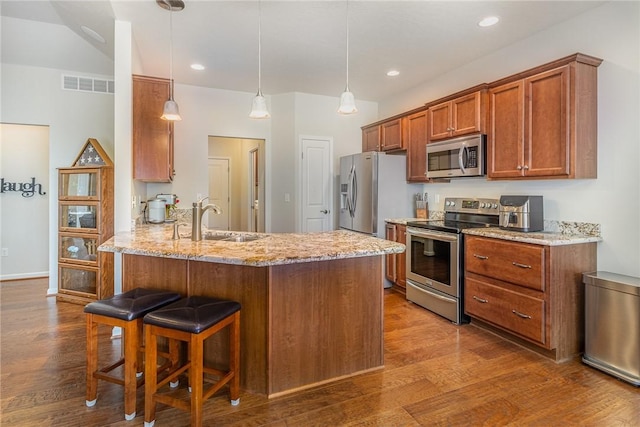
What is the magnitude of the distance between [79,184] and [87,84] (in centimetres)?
136

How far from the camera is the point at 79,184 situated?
4.02 meters

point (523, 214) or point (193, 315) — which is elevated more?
point (523, 214)

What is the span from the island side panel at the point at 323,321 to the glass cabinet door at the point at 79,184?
3.02 m

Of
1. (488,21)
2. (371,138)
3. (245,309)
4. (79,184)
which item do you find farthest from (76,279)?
(488,21)

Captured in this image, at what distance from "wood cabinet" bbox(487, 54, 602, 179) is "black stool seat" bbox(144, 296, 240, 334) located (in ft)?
8.72

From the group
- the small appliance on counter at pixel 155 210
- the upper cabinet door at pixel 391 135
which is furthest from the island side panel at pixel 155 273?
the upper cabinet door at pixel 391 135

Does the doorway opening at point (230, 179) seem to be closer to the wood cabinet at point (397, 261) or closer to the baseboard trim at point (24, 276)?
the baseboard trim at point (24, 276)

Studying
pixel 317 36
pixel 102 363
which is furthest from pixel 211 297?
pixel 317 36

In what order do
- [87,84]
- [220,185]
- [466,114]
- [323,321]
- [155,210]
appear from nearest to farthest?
[323,321], [466,114], [155,210], [87,84], [220,185]

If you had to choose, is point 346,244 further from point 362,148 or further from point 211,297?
point 362,148

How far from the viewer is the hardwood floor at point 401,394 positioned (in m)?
1.89

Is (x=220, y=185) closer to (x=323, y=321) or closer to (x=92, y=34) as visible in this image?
(x=92, y=34)

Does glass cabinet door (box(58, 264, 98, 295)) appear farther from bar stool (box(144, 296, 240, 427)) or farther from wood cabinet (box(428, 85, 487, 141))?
wood cabinet (box(428, 85, 487, 141))

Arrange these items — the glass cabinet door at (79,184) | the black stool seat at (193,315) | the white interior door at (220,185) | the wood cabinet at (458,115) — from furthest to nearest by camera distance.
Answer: the white interior door at (220,185) < the glass cabinet door at (79,184) < the wood cabinet at (458,115) < the black stool seat at (193,315)
